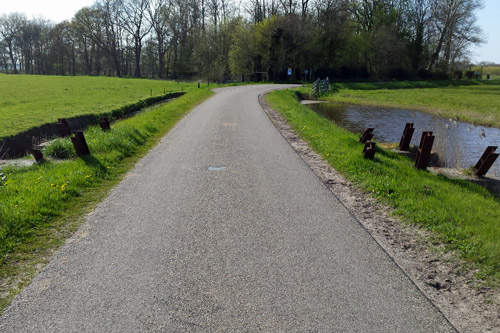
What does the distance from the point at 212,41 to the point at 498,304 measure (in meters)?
58.5

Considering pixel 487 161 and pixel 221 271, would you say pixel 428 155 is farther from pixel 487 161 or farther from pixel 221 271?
pixel 221 271

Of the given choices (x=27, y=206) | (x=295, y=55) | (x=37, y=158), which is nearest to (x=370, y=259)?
(x=27, y=206)

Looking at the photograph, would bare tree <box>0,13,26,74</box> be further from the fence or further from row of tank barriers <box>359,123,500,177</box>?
row of tank barriers <box>359,123,500,177</box>

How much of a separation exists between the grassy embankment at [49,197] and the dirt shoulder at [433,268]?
4278 millimetres

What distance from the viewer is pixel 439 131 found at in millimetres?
17484

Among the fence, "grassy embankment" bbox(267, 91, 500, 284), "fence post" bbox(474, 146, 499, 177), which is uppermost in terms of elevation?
the fence

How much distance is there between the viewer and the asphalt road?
3246 mm

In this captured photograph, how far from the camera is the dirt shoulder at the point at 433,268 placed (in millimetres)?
3414

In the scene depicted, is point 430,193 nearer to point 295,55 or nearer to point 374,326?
point 374,326

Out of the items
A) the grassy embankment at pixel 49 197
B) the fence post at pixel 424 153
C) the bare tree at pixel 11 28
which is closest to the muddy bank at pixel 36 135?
the grassy embankment at pixel 49 197

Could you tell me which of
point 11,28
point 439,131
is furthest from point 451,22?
point 11,28

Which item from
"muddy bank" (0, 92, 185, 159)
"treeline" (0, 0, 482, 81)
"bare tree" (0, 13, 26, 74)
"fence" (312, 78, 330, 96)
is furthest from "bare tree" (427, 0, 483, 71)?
"bare tree" (0, 13, 26, 74)

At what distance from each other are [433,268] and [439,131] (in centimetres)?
1526

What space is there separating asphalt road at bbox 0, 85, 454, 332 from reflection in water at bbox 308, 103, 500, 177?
264 inches
